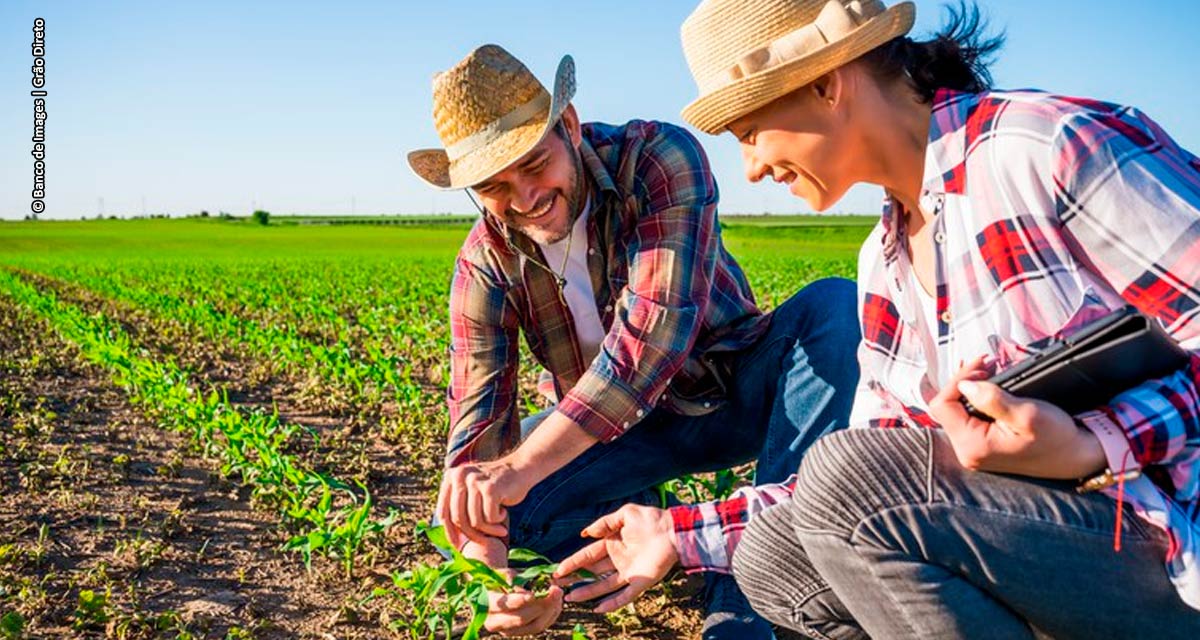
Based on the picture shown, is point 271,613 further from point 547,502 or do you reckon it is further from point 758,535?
point 758,535

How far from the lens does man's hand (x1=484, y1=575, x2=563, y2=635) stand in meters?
2.45

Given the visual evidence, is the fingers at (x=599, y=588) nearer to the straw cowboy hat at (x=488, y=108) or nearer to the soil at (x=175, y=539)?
the soil at (x=175, y=539)

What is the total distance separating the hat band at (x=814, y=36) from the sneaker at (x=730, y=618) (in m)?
1.29

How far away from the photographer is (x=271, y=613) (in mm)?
2924

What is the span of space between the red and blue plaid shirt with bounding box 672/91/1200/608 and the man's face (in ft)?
3.74

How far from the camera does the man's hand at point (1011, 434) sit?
154 cm

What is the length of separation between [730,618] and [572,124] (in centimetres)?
134

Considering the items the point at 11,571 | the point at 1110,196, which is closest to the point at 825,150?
the point at 1110,196

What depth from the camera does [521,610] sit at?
2455mm

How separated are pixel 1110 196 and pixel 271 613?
232cm

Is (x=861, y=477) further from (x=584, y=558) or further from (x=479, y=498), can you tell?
(x=479, y=498)

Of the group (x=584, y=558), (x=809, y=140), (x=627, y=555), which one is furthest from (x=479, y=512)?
(x=809, y=140)

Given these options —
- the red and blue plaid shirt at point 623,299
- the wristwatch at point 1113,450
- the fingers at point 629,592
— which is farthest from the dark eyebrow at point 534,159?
the wristwatch at point 1113,450

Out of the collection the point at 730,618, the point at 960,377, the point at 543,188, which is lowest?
the point at 730,618
